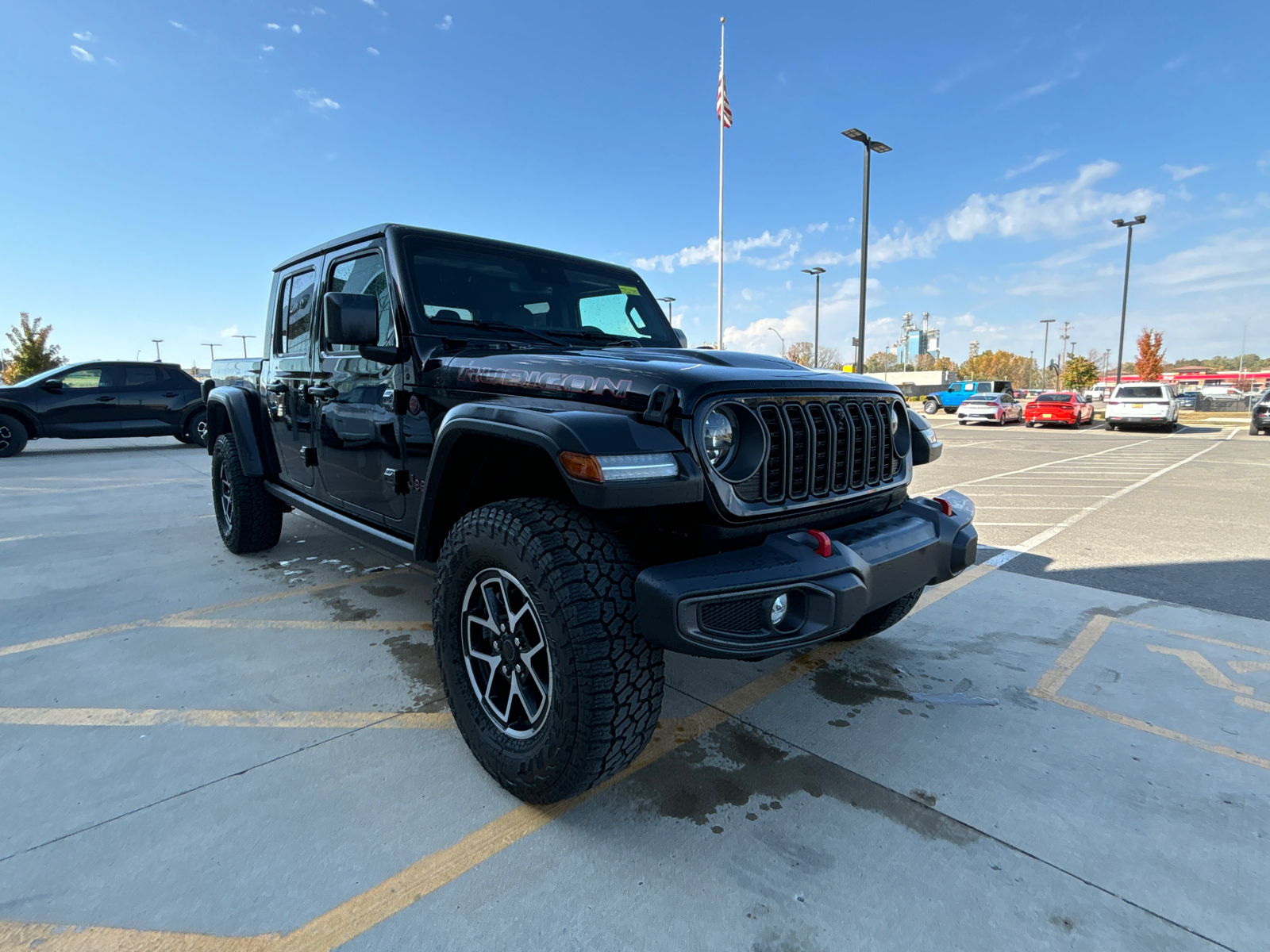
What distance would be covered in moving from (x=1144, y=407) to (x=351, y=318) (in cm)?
2444

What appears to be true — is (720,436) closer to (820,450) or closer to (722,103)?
(820,450)

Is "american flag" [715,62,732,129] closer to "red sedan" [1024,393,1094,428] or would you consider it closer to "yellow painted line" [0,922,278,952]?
"red sedan" [1024,393,1094,428]

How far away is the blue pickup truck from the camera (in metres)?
31.5

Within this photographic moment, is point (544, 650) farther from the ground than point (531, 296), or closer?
closer

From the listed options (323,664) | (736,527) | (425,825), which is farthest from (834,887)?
(323,664)

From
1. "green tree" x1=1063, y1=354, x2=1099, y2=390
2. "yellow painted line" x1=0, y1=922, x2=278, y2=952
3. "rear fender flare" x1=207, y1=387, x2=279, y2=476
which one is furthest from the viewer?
"green tree" x1=1063, y1=354, x2=1099, y2=390

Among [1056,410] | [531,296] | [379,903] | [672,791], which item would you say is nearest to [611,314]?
[531,296]

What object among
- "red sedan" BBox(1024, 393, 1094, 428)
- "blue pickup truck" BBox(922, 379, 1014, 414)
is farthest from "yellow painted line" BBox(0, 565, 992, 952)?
"blue pickup truck" BBox(922, 379, 1014, 414)

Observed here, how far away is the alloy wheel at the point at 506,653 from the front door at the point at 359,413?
0.87 m

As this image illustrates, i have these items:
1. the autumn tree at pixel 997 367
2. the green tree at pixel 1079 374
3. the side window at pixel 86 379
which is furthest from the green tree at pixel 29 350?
the autumn tree at pixel 997 367

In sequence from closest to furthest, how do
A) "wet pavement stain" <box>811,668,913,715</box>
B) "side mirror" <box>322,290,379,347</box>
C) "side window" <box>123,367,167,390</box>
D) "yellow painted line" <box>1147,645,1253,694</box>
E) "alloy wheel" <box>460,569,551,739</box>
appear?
"alloy wheel" <box>460,569,551,739</box>, "side mirror" <box>322,290,379,347</box>, "wet pavement stain" <box>811,668,913,715</box>, "yellow painted line" <box>1147,645,1253,694</box>, "side window" <box>123,367,167,390</box>

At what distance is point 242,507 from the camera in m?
4.59

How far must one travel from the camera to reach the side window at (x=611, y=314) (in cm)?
347

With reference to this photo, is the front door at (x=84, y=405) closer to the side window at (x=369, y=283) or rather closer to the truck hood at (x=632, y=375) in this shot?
the side window at (x=369, y=283)
